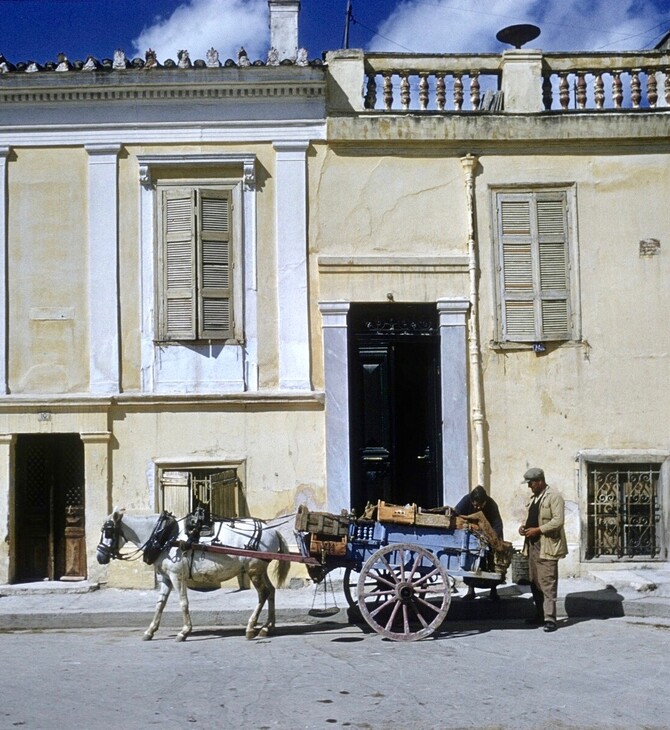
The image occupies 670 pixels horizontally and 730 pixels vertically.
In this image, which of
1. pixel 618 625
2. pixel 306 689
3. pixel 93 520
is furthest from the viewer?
pixel 93 520

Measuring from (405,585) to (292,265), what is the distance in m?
4.85

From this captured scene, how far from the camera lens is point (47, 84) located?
12789 millimetres

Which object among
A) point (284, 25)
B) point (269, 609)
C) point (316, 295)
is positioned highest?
point (284, 25)

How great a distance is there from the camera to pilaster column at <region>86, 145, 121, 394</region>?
504 inches

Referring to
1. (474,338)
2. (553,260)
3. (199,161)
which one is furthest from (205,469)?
(553,260)

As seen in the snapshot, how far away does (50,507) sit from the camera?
1298cm

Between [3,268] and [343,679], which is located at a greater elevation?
[3,268]

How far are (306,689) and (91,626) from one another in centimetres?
403

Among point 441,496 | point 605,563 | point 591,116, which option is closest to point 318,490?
point 441,496

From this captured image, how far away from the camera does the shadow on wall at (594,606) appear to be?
36.4 ft

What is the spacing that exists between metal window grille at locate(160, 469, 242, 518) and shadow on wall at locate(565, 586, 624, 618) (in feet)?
14.0

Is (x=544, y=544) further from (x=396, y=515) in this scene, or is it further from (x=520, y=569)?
(x=396, y=515)

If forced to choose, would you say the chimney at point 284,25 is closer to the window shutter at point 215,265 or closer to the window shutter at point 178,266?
the window shutter at point 215,265

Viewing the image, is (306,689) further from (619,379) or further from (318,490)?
(619,379)
